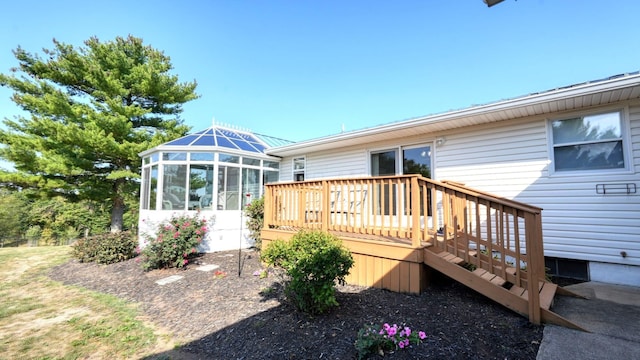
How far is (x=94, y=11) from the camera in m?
7.72

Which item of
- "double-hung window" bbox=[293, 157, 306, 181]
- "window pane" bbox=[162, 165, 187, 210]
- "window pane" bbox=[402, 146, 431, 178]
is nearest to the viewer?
"window pane" bbox=[402, 146, 431, 178]

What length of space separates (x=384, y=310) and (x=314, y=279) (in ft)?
3.01

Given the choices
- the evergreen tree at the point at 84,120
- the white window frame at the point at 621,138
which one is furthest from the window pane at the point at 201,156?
the white window frame at the point at 621,138

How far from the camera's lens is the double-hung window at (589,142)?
4.14m

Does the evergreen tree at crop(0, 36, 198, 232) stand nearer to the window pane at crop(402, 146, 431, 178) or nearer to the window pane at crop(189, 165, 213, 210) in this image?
the window pane at crop(189, 165, 213, 210)

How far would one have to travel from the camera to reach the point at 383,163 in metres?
6.72

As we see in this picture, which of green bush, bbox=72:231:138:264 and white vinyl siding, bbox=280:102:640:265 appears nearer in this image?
white vinyl siding, bbox=280:102:640:265

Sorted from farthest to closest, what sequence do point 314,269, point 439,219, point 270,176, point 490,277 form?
1. point 270,176
2. point 439,219
3. point 490,277
4. point 314,269

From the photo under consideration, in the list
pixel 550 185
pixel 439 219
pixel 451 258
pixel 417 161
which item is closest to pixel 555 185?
pixel 550 185

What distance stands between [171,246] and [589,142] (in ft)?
26.5

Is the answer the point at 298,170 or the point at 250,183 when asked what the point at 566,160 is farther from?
the point at 250,183

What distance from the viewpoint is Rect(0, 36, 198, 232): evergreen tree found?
9.63 meters

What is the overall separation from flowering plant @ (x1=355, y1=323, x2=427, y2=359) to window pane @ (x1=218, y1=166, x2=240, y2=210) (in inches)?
247

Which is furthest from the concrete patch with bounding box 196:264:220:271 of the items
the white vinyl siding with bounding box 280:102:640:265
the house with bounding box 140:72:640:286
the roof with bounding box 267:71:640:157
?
the white vinyl siding with bounding box 280:102:640:265
